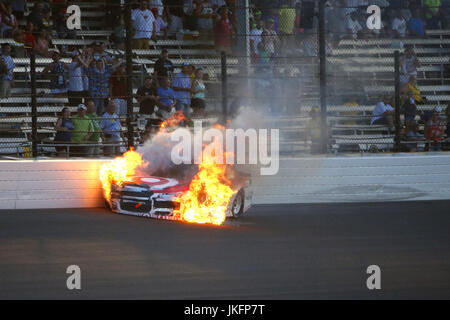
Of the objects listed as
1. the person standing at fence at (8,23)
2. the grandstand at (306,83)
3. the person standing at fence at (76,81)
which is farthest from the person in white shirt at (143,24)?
the person standing at fence at (8,23)

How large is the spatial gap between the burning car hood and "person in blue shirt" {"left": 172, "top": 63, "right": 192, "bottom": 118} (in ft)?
8.26

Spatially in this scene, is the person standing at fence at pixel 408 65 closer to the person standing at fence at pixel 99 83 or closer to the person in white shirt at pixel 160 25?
the person in white shirt at pixel 160 25

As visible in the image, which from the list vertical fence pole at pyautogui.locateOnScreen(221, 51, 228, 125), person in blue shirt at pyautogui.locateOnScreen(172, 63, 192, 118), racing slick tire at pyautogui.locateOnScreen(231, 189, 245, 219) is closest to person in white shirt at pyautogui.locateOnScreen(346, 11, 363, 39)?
vertical fence pole at pyautogui.locateOnScreen(221, 51, 228, 125)

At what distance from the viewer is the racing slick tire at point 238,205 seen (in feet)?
35.1

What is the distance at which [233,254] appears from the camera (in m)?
8.06

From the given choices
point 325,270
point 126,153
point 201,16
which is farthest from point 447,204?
point 201,16

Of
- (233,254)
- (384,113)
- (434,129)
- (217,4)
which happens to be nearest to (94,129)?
(217,4)

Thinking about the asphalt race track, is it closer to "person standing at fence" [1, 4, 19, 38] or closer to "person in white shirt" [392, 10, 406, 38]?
"person in white shirt" [392, 10, 406, 38]

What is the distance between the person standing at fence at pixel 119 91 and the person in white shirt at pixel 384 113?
4.06 metres

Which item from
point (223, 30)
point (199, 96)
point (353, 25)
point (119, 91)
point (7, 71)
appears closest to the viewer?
point (119, 91)

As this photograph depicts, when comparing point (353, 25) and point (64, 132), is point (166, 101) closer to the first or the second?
point (64, 132)

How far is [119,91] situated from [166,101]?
2.58 ft

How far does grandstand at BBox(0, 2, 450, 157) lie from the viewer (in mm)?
12867

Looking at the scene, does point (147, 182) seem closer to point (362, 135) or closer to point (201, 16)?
point (362, 135)
